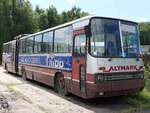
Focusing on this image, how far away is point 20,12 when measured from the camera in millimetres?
52062

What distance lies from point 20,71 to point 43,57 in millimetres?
6368

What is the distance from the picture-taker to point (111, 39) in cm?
1116

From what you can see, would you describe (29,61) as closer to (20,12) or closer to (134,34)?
(134,34)

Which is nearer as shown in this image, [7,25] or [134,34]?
[134,34]

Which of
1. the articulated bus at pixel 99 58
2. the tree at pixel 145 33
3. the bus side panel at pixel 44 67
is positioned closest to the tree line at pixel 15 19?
the bus side panel at pixel 44 67

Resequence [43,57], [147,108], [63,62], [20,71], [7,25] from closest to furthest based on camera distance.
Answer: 1. [147,108]
2. [63,62]
3. [43,57]
4. [20,71]
5. [7,25]

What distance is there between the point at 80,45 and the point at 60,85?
8.93 feet

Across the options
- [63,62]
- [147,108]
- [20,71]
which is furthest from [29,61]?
[147,108]

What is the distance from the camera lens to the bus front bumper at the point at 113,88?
10516 mm

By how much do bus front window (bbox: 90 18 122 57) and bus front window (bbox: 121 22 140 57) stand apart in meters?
0.30

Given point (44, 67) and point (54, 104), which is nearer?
point (54, 104)

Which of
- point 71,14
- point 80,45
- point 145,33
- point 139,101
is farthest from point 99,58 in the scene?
point 145,33

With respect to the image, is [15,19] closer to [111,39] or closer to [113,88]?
[111,39]

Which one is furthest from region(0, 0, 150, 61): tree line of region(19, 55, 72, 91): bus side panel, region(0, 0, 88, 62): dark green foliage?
region(19, 55, 72, 91): bus side panel
